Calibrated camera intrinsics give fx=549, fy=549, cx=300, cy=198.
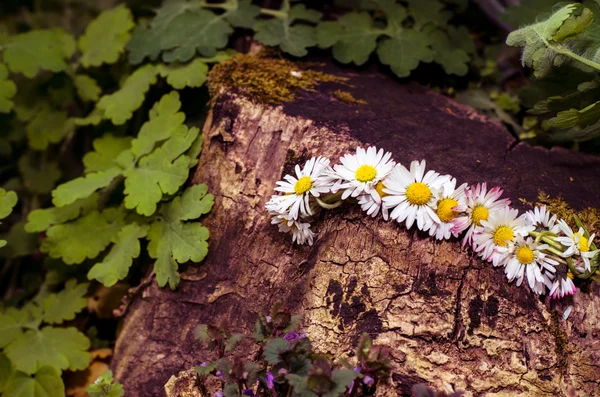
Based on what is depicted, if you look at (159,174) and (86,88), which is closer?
(159,174)

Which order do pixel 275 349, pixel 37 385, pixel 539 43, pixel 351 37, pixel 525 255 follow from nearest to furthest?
pixel 275 349, pixel 525 255, pixel 539 43, pixel 37 385, pixel 351 37

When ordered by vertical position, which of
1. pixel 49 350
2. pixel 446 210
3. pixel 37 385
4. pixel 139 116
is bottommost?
pixel 37 385

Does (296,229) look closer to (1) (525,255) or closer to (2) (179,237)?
(2) (179,237)

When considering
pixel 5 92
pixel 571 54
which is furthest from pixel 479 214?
pixel 5 92

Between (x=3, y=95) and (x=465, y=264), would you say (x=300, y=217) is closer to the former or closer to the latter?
(x=465, y=264)

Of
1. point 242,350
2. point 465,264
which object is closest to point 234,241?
point 242,350

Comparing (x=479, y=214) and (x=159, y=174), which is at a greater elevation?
(x=479, y=214)

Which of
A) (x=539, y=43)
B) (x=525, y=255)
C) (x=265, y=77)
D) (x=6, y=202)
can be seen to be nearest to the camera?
(x=525, y=255)

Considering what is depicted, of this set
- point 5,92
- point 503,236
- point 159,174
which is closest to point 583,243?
point 503,236
